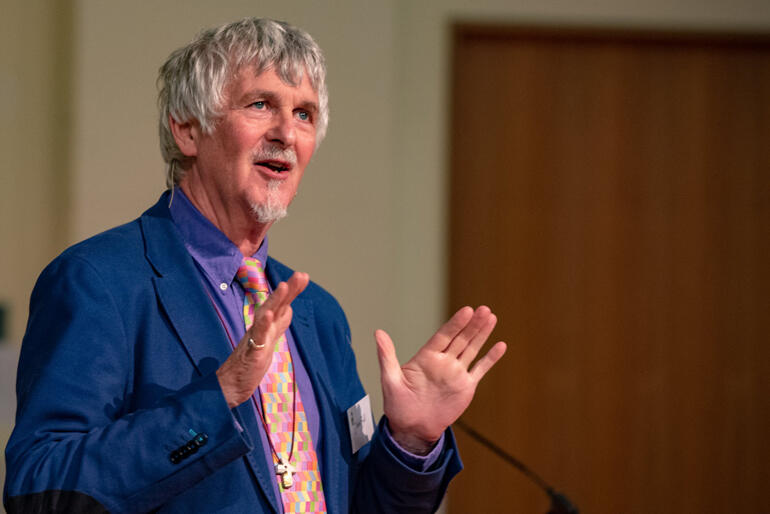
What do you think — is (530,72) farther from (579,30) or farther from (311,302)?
(311,302)

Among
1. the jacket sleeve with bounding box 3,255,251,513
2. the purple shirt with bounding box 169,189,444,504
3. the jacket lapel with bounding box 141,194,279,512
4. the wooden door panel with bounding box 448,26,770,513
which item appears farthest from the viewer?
the wooden door panel with bounding box 448,26,770,513

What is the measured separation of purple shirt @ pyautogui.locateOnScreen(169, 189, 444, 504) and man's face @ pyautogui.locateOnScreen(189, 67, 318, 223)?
0.05 metres

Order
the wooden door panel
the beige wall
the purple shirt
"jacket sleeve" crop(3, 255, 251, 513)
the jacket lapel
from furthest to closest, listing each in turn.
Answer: the wooden door panel, the beige wall, the purple shirt, the jacket lapel, "jacket sleeve" crop(3, 255, 251, 513)

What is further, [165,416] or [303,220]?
[303,220]

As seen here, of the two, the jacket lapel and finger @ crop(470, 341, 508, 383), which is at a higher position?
the jacket lapel

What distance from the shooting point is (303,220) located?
297cm

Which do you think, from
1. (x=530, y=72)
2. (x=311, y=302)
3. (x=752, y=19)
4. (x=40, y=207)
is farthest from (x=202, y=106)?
(x=752, y=19)

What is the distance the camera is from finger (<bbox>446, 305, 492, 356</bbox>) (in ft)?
4.42

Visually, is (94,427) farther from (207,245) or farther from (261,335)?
(207,245)

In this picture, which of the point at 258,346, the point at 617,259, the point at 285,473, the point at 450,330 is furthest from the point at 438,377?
the point at 617,259

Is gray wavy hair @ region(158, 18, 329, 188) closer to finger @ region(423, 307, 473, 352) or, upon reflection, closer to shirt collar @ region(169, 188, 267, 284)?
shirt collar @ region(169, 188, 267, 284)

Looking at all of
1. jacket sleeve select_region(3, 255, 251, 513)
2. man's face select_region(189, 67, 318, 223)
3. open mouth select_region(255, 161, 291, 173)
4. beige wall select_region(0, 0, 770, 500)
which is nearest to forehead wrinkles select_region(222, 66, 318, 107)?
man's face select_region(189, 67, 318, 223)

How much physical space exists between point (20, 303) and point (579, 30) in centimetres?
232

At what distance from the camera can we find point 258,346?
105 centimetres
